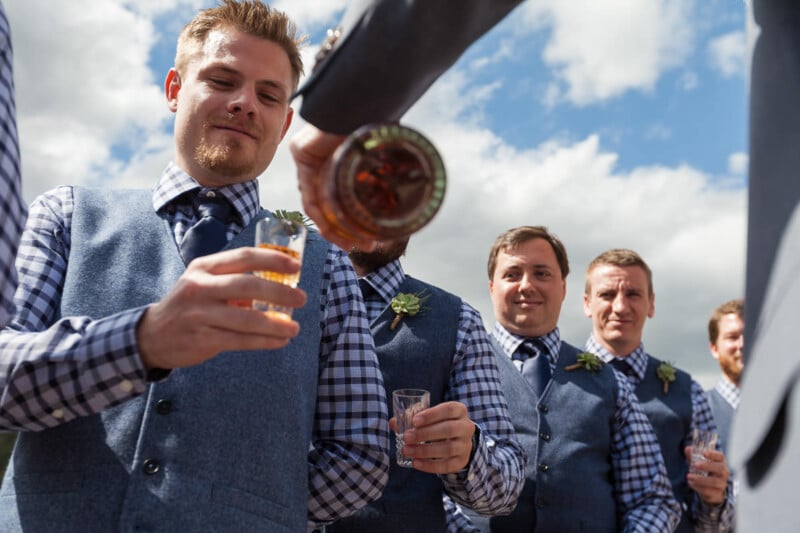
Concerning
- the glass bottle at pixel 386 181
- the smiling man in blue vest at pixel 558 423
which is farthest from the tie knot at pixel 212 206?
the smiling man in blue vest at pixel 558 423

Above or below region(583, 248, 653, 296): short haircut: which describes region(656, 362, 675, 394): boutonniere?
below

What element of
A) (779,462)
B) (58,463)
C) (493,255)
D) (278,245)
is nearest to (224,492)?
(58,463)

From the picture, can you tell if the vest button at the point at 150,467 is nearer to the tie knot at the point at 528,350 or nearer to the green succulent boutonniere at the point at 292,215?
the green succulent boutonniere at the point at 292,215

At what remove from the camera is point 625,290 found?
768cm

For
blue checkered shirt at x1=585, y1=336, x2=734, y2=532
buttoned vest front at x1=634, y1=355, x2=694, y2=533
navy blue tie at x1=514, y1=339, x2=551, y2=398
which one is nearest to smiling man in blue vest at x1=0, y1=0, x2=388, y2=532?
navy blue tie at x1=514, y1=339, x2=551, y2=398

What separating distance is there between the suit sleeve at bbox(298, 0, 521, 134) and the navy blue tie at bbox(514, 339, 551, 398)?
4.15 meters

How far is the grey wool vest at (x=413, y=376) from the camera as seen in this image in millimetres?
4043

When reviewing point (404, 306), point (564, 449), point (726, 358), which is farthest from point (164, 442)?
point (726, 358)

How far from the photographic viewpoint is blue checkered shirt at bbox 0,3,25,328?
5.81ft

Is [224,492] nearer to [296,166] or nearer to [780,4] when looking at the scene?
[296,166]

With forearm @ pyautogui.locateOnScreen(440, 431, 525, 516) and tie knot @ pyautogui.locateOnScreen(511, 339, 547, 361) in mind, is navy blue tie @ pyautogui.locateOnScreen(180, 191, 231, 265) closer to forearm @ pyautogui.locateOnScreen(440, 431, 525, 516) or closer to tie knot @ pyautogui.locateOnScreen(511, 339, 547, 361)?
forearm @ pyautogui.locateOnScreen(440, 431, 525, 516)

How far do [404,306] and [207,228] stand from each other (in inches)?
72.0

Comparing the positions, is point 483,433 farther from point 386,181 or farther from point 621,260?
point 621,260

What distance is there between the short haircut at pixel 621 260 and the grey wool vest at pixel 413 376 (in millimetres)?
3712
